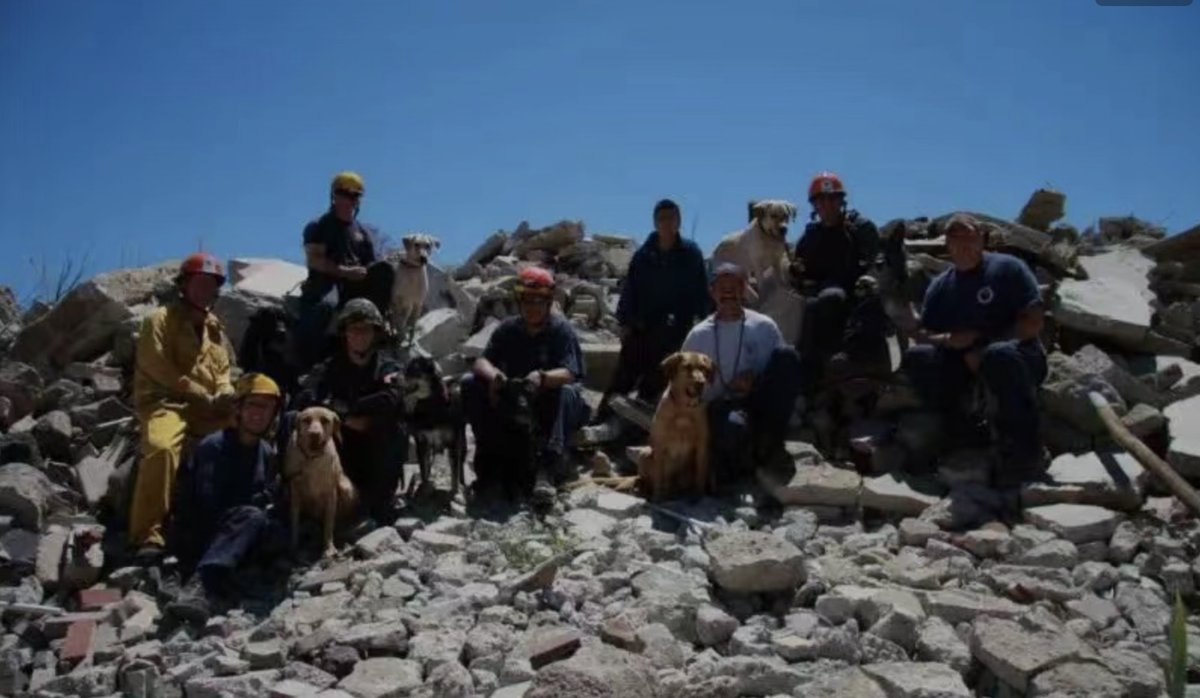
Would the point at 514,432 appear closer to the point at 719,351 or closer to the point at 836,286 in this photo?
the point at 719,351

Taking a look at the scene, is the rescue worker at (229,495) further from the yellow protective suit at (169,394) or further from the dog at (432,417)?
the dog at (432,417)

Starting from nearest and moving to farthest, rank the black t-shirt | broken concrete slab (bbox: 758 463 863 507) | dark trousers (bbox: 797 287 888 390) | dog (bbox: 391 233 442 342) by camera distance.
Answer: broken concrete slab (bbox: 758 463 863 507) < dark trousers (bbox: 797 287 888 390) < the black t-shirt < dog (bbox: 391 233 442 342)

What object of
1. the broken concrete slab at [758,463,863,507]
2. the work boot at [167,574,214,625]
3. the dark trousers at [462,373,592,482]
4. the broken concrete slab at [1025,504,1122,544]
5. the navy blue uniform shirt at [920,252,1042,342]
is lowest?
the work boot at [167,574,214,625]

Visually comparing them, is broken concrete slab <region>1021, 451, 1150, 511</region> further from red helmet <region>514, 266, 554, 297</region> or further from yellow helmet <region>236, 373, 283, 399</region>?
→ yellow helmet <region>236, 373, 283, 399</region>

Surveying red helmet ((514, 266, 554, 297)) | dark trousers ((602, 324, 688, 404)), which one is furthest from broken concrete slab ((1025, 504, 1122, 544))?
red helmet ((514, 266, 554, 297))

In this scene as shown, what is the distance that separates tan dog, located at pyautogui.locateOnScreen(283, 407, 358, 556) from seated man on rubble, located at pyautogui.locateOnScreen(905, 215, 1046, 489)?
4.24 metres

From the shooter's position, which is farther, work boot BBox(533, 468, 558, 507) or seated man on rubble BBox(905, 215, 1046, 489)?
work boot BBox(533, 468, 558, 507)

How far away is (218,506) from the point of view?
6199 mm

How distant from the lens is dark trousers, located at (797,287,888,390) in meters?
7.85

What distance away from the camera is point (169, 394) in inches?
278

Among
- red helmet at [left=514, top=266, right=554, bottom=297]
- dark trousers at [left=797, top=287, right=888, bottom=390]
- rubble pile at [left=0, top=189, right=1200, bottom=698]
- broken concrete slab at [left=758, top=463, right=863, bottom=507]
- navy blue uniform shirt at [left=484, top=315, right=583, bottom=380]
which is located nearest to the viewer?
rubble pile at [left=0, top=189, right=1200, bottom=698]

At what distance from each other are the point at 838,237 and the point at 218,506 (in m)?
5.19

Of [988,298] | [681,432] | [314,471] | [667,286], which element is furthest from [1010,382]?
[314,471]

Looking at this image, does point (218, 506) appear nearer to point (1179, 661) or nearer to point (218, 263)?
point (218, 263)
